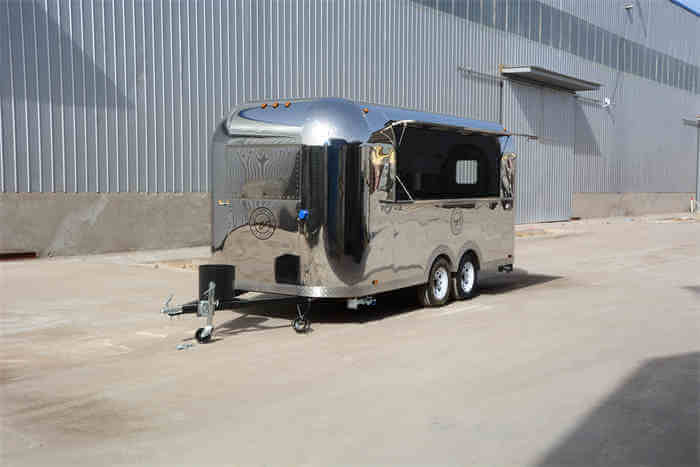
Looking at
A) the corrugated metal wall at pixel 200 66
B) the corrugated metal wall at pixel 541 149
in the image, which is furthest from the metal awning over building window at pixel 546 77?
the corrugated metal wall at pixel 200 66

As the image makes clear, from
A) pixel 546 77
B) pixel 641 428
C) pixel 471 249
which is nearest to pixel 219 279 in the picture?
pixel 471 249

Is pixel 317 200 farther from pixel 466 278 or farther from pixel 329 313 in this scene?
pixel 466 278

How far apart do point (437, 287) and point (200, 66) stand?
427 inches

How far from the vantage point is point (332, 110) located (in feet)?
31.2

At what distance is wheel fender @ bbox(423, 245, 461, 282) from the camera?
1105 cm

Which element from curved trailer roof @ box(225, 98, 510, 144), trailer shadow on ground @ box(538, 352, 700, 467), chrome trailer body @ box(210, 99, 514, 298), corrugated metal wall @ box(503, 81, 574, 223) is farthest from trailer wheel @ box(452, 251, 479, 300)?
corrugated metal wall @ box(503, 81, 574, 223)

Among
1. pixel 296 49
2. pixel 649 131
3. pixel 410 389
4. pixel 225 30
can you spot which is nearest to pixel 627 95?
pixel 649 131

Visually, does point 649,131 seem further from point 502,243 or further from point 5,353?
point 5,353

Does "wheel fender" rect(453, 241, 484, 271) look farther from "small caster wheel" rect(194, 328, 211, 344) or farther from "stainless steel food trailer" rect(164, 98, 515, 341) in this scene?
"small caster wheel" rect(194, 328, 211, 344)

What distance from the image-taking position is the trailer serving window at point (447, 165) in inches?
414

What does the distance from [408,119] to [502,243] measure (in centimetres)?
380

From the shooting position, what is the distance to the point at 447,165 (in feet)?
37.2

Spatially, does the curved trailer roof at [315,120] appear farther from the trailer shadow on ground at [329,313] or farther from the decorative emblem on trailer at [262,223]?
the trailer shadow on ground at [329,313]

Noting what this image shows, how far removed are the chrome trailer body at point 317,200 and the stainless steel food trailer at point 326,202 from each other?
0.05ft
